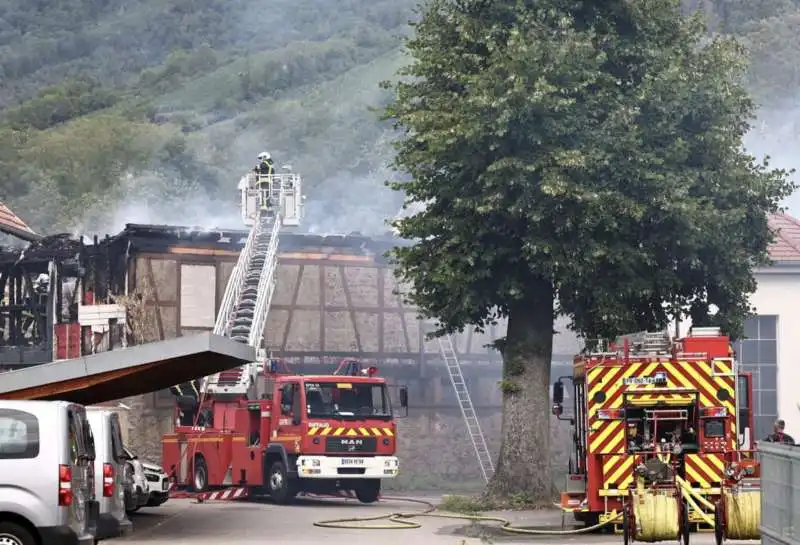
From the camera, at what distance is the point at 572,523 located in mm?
22828

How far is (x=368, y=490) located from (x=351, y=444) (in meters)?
1.40

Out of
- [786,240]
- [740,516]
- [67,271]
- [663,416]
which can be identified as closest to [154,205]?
[67,271]

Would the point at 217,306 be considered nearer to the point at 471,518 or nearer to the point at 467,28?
the point at 467,28

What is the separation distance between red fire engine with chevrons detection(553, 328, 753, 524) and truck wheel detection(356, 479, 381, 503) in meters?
9.73

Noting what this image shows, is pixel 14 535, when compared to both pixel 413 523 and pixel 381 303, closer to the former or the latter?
pixel 413 523

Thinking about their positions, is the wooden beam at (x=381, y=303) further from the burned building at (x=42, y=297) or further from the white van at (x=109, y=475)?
the white van at (x=109, y=475)

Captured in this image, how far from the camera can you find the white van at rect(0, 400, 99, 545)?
1426 cm

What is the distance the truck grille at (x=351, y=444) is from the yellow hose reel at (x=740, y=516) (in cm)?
1262

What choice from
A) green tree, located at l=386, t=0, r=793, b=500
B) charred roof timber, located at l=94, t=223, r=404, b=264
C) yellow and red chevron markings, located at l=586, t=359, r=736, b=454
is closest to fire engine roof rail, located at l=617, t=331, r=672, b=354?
yellow and red chevron markings, located at l=586, t=359, r=736, b=454

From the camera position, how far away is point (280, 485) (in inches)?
1152

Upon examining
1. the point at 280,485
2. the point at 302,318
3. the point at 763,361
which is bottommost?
the point at 280,485

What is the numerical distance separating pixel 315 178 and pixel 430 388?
2619 inches

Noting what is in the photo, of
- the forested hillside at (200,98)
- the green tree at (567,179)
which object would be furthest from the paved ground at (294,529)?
the forested hillside at (200,98)

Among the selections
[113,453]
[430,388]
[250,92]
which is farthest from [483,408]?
[250,92]
